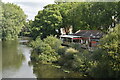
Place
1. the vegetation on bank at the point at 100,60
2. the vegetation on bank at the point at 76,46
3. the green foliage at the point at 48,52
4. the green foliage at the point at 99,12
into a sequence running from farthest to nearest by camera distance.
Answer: the green foliage at the point at 99,12 < the green foliage at the point at 48,52 < the vegetation on bank at the point at 76,46 < the vegetation on bank at the point at 100,60

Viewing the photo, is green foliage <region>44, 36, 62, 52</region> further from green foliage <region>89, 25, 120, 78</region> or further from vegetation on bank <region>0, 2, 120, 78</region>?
green foliage <region>89, 25, 120, 78</region>

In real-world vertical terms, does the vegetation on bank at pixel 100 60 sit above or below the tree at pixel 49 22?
below

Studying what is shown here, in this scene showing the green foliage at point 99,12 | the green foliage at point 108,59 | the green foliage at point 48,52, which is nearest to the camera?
the green foliage at point 108,59

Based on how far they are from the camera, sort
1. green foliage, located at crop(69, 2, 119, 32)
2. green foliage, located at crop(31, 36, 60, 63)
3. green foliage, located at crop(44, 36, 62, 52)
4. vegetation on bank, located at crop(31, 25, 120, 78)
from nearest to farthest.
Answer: vegetation on bank, located at crop(31, 25, 120, 78), green foliage, located at crop(31, 36, 60, 63), green foliage, located at crop(69, 2, 119, 32), green foliage, located at crop(44, 36, 62, 52)

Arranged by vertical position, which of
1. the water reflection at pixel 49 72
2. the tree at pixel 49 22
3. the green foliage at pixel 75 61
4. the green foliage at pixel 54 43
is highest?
the tree at pixel 49 22

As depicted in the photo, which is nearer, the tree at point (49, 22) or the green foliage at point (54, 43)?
the green foliage at point (54, 43)

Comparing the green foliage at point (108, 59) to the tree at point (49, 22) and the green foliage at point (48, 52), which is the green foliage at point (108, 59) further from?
the tree at point (49, 22)

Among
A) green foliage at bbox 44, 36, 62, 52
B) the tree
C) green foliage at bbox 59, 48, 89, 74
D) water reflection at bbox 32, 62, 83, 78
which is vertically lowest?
water reflection at bbox 32, 62, 83, 78

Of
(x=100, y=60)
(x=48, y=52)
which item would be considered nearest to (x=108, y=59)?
(x=100, y=60)

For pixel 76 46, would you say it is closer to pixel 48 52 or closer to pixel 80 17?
pixel 48 52

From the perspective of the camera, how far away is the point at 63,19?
3353cm

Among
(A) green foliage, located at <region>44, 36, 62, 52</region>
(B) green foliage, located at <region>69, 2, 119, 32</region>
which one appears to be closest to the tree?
(B) green foliage, located at <region>69, 2, 119, 32</region>

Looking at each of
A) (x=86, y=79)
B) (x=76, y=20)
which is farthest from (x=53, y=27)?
(x=86, y=79)

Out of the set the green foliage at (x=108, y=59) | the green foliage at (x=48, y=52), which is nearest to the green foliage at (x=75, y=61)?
the green foliage at (x=108, y=59)
